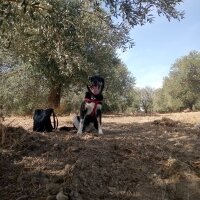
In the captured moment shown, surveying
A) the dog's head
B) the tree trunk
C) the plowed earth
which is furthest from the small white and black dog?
the tree trunk

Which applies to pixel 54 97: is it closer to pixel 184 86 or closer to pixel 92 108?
pixel 92 108

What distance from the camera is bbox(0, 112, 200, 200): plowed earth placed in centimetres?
529

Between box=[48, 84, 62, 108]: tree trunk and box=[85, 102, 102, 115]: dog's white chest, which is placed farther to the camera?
box=[48, 84, 62, 108]: tree trunk

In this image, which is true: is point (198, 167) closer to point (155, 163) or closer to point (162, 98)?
point (155, 163)

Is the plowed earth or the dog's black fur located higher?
the dog's black fur

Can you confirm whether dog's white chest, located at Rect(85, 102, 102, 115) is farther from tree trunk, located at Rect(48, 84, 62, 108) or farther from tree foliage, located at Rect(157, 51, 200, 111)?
tree foliage, located at Rect(157, 51, 200, 111)

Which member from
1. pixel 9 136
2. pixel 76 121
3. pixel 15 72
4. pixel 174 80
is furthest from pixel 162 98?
pixel 9 136

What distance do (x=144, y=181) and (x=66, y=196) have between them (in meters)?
1.30

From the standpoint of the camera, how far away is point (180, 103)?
166 feet

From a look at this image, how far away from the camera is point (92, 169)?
5871 millimetres

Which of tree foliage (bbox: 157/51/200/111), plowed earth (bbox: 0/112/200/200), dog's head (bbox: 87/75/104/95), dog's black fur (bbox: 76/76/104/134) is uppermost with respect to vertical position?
tree foliage (bbox: 157/51/200/111)

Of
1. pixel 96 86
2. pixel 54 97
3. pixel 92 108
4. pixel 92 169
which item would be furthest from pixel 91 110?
pixel 54 97

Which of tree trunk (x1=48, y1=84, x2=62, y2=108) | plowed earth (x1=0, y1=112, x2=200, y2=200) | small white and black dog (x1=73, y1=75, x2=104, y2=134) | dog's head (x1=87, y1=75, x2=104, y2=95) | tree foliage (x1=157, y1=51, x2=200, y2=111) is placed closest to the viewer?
plowed earth (x1=0, y1=112, x2=200, y2=200)

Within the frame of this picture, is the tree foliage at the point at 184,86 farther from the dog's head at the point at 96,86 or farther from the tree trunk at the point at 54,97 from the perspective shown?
the dog's head at the point at 96,86
